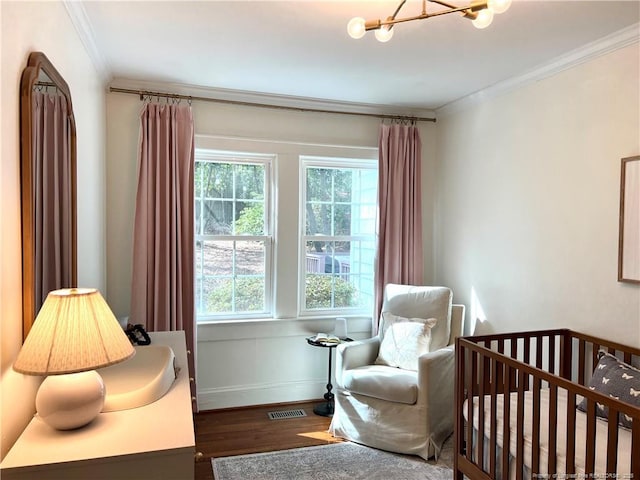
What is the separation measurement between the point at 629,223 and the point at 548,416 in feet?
3.44

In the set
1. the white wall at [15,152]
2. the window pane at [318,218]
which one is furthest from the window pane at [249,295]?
the white wall at [15,152]

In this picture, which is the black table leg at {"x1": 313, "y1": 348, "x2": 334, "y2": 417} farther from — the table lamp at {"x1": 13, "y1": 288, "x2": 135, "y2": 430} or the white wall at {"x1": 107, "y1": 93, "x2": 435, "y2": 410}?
the table lamp at {"x1": 13, "y1": 288, "x2": 135, "y2": 430}

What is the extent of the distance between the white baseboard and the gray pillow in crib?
205 centimetres

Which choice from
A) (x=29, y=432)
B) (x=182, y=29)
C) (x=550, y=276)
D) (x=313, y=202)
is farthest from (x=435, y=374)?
(x=182, y=29)

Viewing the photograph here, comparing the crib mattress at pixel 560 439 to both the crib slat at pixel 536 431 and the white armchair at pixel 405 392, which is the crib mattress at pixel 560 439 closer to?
the crib slat at pixel 536 431

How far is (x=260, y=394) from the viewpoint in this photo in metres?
3.68

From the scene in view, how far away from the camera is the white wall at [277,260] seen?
327 centimetres

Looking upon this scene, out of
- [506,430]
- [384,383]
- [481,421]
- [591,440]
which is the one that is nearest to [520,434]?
[506,430]

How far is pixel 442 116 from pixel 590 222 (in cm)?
172

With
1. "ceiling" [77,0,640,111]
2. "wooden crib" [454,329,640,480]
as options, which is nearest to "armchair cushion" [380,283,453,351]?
"wooden crib" [454,329,640,480]

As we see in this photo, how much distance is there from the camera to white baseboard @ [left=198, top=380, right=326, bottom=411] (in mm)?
3564

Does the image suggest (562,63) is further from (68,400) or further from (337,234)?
(68,400)

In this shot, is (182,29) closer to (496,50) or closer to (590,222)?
(496,50)

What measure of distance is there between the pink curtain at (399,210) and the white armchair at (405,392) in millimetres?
417
